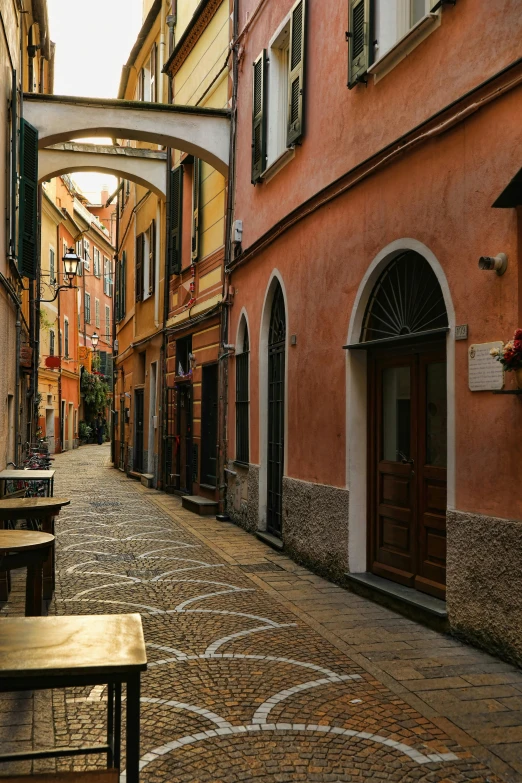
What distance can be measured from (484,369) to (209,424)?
31.7 ft

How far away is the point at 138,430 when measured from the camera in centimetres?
2261

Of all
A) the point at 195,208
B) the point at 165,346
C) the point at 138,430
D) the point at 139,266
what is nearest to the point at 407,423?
the point at 195,208

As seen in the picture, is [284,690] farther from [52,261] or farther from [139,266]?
[52,261]

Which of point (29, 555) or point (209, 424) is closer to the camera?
point (29, 555)

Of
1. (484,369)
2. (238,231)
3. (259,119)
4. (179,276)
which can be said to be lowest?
(484,369)

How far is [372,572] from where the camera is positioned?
760 centimetres

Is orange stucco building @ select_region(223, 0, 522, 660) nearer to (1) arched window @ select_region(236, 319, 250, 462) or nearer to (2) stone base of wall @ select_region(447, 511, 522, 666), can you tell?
(2) stone base of wall @ select_region(447, 511, 522, 666)

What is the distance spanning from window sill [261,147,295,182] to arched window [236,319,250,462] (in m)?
2.41

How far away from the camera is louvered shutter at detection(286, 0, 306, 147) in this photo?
9297mm

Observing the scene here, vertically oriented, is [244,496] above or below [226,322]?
below

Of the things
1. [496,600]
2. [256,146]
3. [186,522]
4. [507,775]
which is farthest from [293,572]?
[256,146]

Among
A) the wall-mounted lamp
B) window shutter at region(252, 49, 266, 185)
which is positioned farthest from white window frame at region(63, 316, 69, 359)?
the wall-mounted lamp

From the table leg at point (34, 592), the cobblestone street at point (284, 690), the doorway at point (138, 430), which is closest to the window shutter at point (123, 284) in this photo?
the doorway at point (138, 430)

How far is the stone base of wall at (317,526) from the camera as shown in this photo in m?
7.85
